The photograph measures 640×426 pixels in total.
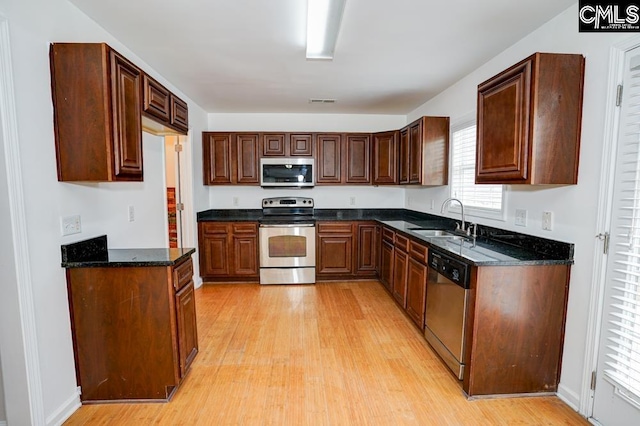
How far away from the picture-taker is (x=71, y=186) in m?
1.88

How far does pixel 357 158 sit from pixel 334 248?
1.41 meters

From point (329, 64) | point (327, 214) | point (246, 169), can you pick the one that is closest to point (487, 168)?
point (329, 64)

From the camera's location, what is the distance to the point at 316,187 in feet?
15.8

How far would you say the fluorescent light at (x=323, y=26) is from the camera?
1.85 metres

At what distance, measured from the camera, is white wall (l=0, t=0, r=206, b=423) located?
5.15ft

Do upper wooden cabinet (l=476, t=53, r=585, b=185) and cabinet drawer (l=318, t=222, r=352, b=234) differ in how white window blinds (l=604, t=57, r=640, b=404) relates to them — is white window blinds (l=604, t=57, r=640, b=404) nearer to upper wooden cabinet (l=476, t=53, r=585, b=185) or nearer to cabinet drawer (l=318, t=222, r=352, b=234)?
upper wooden cabinet (l=476, t=53, r=585, b=185)

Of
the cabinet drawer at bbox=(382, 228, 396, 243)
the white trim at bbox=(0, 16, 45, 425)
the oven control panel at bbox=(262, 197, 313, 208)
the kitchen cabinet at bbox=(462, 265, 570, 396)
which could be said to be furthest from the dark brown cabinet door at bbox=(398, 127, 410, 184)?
the white trim at bbox=(0, 16, 45, 425)

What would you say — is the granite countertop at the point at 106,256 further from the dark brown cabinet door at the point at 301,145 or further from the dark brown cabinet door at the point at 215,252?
the dark brown cabinet door at the point at 301,145

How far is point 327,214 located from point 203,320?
234 centimetres

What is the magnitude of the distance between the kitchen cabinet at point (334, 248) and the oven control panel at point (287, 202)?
55 centimetres

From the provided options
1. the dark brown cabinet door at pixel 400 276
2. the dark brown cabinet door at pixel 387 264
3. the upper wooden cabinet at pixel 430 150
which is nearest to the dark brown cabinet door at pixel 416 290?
the dark brown cabinet door at pixel 400 276

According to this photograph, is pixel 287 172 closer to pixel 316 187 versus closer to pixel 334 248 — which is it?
pixel 316 187

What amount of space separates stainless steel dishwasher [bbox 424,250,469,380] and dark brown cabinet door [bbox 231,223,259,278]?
248 centimetres
